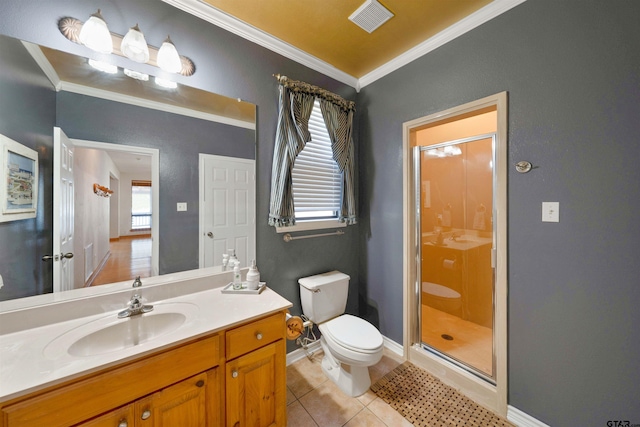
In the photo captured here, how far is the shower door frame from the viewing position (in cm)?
146

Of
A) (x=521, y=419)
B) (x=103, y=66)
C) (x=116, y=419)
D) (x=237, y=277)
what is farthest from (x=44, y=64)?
(x=521, y=419)

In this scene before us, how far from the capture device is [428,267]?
8.13 feet

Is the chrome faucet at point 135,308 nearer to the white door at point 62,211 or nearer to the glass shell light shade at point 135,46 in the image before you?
the white door at point 62,211

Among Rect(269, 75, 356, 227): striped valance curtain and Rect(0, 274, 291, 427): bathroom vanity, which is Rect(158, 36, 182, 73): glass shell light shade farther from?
Rect(0, 274, 291, 427): bathroom vanity

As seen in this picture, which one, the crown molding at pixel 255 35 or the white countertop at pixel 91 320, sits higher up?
the crown molding at pixel 255 35

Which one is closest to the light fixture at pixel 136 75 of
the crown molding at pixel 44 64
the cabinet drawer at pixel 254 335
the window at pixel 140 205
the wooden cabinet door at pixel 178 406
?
the crown molding at pixel 44 64

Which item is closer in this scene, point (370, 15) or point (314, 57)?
point (370, 15)

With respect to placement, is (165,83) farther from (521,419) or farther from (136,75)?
(521,419)

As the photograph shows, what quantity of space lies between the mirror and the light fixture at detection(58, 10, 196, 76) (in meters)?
0.10

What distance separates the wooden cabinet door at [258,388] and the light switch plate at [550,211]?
1638 millimetres

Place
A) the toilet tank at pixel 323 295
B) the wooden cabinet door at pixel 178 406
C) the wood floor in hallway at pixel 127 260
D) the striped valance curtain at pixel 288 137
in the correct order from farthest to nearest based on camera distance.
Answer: the toilet tank at pixel 323 295
the striped valance curtain at pixel 288 137
the wood floor in hallway at pixel 127 260
the wooden cabinet door at pixel 178 406

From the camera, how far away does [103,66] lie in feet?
4.00

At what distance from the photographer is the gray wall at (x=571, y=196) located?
43.9 inches

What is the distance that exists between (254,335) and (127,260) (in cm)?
85
